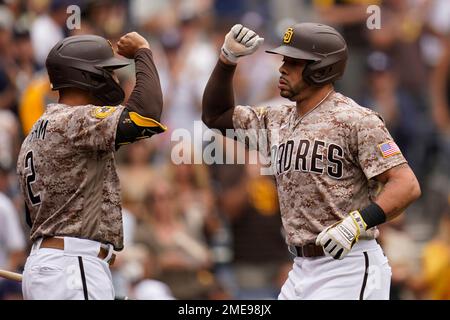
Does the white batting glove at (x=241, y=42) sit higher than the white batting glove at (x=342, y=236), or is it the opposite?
the white batting glove at (x=241, y=42)

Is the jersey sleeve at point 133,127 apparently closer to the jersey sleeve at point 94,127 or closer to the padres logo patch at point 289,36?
the jersey sleeve at point 94,127

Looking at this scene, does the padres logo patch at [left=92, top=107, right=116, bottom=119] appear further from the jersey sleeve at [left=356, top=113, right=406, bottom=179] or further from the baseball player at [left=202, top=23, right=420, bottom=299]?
the jersey sleeve at [left=356, top=113, right=406, bottom=179]

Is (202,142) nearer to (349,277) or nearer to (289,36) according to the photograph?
(289,36)

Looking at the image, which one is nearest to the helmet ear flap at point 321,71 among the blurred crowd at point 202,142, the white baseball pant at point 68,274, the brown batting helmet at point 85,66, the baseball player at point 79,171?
the baseball player at point 79,171

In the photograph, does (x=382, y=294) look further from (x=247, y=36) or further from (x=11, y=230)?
(x=11, y=230)

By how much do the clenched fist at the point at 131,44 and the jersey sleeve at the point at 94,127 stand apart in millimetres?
551

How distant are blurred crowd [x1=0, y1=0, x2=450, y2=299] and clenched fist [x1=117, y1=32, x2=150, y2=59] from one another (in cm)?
317

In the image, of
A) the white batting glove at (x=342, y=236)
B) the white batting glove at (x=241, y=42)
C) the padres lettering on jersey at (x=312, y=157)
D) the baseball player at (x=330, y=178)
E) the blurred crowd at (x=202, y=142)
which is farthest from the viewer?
the blurred crowd at (x=202, y=142)

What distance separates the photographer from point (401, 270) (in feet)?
40.2

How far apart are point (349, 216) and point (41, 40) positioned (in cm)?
694

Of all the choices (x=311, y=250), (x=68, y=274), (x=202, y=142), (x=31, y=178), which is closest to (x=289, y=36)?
(x=311, y=250)

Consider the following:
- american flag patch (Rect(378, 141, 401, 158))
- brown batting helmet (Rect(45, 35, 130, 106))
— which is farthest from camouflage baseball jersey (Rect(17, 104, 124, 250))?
american flag patch (Rect(378, 141, 401, 158))

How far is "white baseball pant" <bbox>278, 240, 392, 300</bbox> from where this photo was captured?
7332mm

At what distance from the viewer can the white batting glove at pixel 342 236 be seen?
704cm
